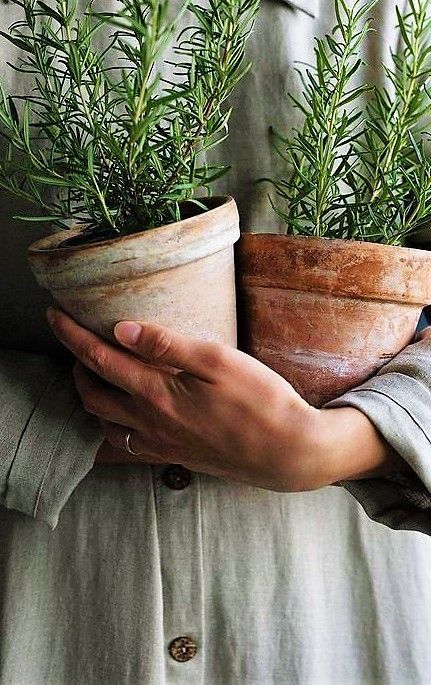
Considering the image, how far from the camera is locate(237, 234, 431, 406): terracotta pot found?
62 centimetres

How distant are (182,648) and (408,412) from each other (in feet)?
1.13

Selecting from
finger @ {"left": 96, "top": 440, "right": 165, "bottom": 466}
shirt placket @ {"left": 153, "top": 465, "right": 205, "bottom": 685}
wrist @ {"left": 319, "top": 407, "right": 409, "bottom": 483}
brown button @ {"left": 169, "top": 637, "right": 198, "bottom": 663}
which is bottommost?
brown button @ {"left": 169, "top": 637, "right": 198, "bottom": 663}

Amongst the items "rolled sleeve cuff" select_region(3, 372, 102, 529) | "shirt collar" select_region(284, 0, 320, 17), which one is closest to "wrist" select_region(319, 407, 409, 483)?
"rolled sleeve cuff" select_region(3, 372, 102, 529)

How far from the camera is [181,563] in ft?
2.60

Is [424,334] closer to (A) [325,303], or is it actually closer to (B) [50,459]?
(A) [325,303]

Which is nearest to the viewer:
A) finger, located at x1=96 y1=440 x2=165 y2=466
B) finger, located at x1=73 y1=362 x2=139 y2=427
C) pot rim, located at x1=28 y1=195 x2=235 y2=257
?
pot rim, located at x1=28 y1=195 x2=235 y2=257

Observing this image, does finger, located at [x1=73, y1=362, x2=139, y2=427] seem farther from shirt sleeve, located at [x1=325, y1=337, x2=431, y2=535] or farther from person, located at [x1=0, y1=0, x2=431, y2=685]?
shirt sleeve, located at [x1=325, y1=337, x2=431, y2=535]

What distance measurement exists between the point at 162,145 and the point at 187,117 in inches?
1.3

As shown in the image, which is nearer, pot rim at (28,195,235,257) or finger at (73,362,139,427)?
pot rim at (28,195,235,257)

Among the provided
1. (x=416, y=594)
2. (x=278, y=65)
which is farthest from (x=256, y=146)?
(x=416, y=594)

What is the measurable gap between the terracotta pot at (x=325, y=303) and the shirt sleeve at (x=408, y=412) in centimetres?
2

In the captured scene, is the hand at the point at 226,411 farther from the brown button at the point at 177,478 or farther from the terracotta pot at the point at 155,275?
the brown button at the point at 177,478

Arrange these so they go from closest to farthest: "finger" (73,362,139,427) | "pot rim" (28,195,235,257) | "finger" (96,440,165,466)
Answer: "pot rim" (28,195,235,257)
"finger" (73,362,139,427)
"finger" (96,440,165,466)

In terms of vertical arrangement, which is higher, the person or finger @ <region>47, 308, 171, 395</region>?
finger @ <region>47, 308, 171, 395</region>
